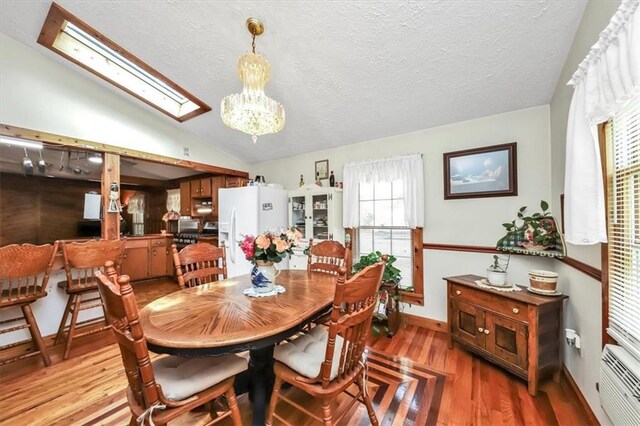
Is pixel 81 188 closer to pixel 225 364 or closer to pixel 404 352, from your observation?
pixel 225 364

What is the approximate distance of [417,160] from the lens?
115 inches

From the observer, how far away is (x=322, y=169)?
3.78 metres

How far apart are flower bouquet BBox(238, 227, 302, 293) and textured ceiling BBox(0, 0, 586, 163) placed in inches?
63.7

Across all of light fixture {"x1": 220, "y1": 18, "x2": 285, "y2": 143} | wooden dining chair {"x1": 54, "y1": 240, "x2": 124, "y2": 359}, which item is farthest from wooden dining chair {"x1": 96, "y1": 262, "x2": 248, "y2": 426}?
wooden dining chair {"x1": 54, "y1": 240, "x2": 124, "y2": 359}

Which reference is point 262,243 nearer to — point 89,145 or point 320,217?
point 320,217

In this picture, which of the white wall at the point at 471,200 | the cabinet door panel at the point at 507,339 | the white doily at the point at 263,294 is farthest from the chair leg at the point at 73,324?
the cabinet door panel at the point at 507,339

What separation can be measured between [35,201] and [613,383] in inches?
275

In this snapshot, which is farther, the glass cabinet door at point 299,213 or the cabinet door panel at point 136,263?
the cabinet door panel at point 136,263

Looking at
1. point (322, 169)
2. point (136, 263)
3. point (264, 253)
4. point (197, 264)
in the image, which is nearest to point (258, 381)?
point (264, 253)

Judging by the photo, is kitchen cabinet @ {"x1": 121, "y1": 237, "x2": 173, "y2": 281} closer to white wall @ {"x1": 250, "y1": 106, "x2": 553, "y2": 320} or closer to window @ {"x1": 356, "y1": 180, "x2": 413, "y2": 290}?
window @ {"x1": 356, "y1": 180, "x2": 413, "y2": 290}

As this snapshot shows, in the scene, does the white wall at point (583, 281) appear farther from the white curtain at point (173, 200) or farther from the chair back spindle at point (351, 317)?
the white curtain at point (173, 200)

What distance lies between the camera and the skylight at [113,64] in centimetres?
232

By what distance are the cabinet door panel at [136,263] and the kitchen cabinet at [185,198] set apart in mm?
994

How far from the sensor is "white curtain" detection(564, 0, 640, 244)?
932 mm
